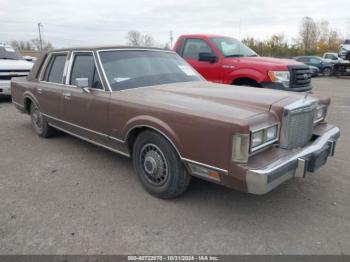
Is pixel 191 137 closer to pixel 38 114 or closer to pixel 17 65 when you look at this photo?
pixel 38 114

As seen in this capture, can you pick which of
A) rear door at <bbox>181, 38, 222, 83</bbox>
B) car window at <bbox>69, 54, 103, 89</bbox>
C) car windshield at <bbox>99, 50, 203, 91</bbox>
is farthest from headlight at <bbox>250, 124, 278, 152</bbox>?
rear door at <bbox>181, 38, 222, 83</bbox>

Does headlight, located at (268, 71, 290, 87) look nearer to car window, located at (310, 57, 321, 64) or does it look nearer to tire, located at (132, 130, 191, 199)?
tire, located at (132, 130, 191, 199)

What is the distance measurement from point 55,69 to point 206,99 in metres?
3.18

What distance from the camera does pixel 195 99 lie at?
3.33 metres

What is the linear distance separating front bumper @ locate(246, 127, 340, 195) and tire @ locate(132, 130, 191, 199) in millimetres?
828

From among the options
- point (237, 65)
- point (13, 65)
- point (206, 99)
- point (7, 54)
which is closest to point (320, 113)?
point (206, 99)

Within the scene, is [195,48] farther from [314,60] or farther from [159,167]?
[314,60]

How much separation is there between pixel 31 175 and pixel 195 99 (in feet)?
8.29

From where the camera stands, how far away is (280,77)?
6312 mm

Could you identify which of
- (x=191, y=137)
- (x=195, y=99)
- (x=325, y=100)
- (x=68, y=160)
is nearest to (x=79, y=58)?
(x=68, y=160)

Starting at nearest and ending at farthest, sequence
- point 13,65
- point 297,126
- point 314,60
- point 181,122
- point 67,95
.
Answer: point 181,122 → point 297,126 → point 67,95 → point 13,65 → point 314,60

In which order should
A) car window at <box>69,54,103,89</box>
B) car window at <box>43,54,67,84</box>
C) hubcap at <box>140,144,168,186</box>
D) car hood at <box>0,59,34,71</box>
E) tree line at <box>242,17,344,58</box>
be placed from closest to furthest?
hubcap at <box>140,144,168,186</box> → car window at <box>69,54,103,89</box> → car window at <box>43,54,67,84</box> → car hood at <box>0,59,34,71</box> → tree line at <box>242,17,344,58</box>

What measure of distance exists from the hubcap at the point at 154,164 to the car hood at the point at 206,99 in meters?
0.51

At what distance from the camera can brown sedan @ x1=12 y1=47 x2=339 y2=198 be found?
9.04 feet
